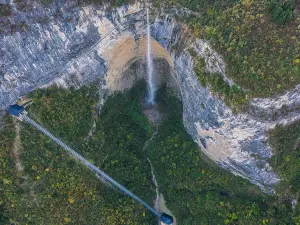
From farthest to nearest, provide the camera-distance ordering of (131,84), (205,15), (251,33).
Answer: (131,84)
(205,15)
(251,33)

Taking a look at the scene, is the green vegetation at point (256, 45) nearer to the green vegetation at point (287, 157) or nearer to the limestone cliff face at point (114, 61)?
the limestone cliff face at point (114, 61)

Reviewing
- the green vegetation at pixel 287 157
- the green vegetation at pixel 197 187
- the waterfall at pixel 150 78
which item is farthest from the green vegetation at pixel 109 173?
the waterfall at pixel 150 78

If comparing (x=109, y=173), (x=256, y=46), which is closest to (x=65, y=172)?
(x=109, y=173)

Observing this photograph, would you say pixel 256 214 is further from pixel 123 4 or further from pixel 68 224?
pixel 123 4

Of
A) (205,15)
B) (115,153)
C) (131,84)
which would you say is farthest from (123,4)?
(115,153)

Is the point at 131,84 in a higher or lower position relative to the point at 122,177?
higher

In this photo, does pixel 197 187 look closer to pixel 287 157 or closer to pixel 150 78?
pixel 287 157
